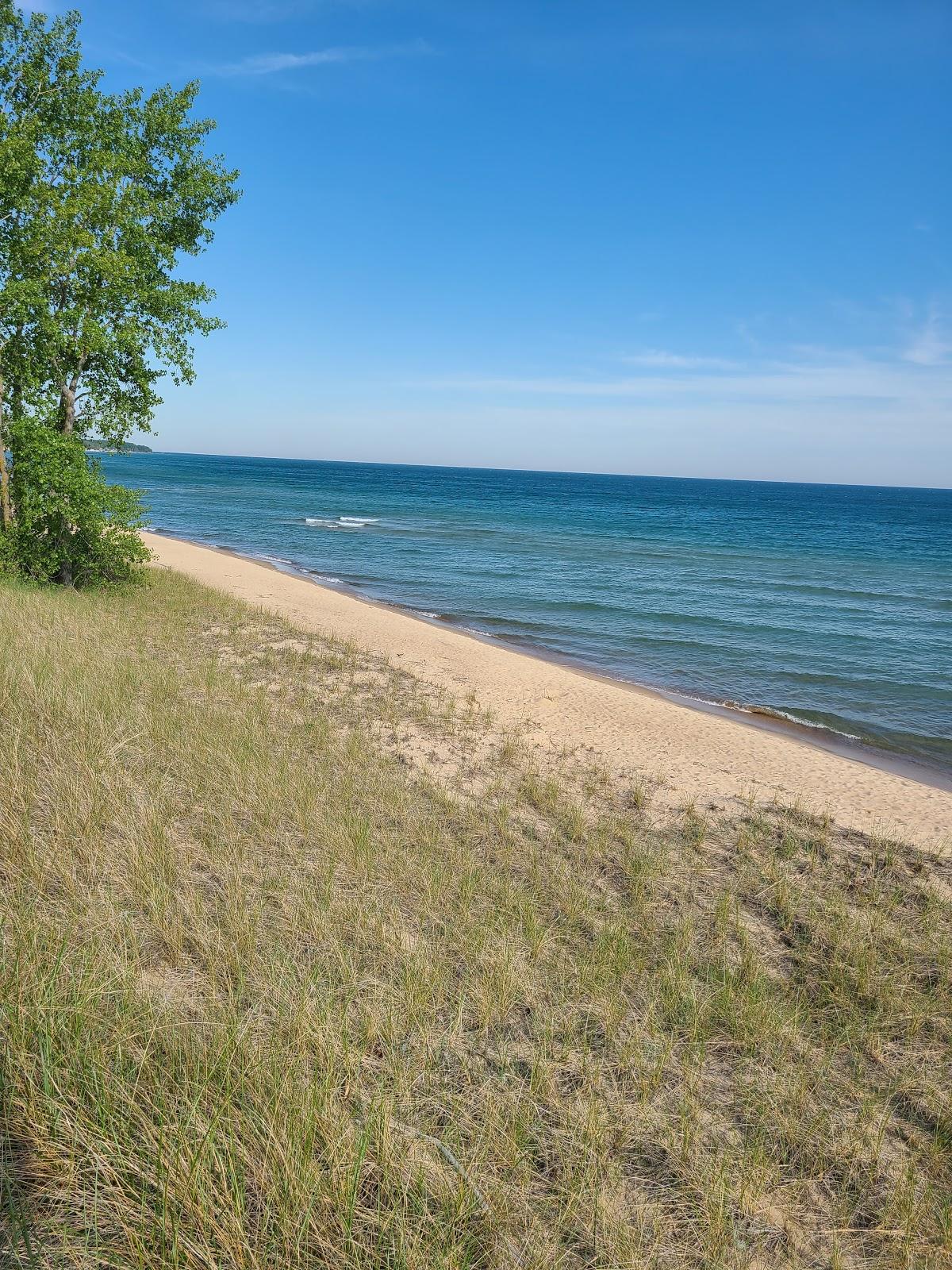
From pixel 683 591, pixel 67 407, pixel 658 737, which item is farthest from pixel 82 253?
pixel 683 591

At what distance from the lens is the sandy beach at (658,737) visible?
8.84m

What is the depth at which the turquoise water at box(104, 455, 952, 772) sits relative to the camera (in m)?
15.8

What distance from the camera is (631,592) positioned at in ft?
88.4

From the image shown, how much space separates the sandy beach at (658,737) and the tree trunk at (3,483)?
19.1 ft

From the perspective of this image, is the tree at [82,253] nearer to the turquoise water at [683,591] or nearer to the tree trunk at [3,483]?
the tree trunk at [3,483]

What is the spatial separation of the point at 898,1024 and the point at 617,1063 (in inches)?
78.5

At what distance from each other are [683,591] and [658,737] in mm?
17982

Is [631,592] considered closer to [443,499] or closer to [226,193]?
[226,193]

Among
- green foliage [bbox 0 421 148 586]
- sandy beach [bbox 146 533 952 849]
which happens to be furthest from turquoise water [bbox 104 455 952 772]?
Result: green foliage [bbox 0 421 148 586]

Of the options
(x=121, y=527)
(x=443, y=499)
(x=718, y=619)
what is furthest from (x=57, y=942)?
(x=443, y=499)

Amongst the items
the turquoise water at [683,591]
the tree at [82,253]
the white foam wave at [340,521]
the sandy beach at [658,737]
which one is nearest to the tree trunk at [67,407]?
the tree at [82,253]

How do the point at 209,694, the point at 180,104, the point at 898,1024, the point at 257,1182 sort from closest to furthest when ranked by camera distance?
1. the point at 257,1182
2. the point at 898,1024
3. the point at 209,694
4. the point at 180,104

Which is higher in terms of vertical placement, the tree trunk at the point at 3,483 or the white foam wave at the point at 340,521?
the white foam wave at the point at 340,521

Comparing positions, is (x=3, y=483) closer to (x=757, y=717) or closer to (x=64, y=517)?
(x=64, y=517)
